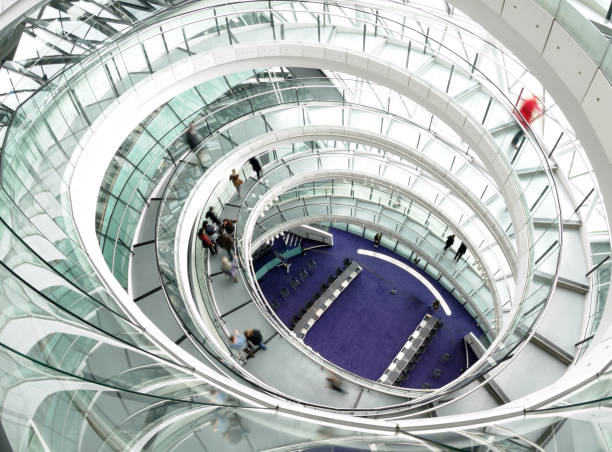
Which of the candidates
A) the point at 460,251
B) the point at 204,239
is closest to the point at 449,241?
the point at 460,251

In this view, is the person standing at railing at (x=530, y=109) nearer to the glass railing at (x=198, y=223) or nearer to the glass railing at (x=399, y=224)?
the glass railing at (x=198, y=223)

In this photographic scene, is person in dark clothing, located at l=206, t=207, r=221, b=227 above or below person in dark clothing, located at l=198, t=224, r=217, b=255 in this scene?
above

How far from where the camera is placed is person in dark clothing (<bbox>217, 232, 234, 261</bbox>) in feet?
45.8

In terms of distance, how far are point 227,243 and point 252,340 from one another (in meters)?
3.95

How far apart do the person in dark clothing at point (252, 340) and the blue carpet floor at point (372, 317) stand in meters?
8.69

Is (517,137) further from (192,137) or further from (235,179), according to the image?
(192,137)

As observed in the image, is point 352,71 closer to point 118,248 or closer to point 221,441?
point 118,248

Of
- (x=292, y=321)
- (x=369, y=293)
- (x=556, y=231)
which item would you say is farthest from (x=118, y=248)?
(x=369, y=293)

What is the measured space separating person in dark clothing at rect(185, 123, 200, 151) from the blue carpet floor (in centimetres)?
1012

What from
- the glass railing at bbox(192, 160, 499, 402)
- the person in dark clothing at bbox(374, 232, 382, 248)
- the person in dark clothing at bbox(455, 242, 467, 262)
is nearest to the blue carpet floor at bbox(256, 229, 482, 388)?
the person in dark clothing at bbox(374, 232, 382, 248)

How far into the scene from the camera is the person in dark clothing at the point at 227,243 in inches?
550

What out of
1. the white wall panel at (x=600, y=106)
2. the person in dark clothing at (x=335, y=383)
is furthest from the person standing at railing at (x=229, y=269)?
the white wall panel at (x=600, y=106)

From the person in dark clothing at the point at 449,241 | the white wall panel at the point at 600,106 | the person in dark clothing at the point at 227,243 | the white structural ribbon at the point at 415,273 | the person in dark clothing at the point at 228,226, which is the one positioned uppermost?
the person in dark clothing at the point at 449,241

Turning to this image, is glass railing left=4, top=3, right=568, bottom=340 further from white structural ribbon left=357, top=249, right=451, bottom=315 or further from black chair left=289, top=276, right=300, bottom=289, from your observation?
white structural ribbon left=357, top=249, right=451, bottom=315
